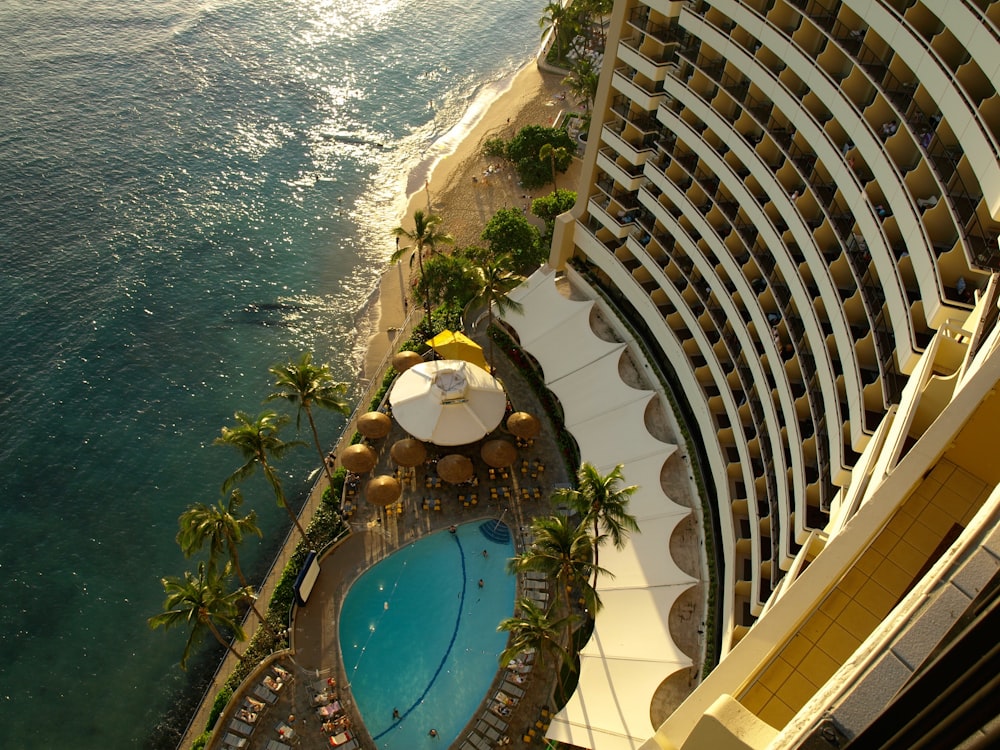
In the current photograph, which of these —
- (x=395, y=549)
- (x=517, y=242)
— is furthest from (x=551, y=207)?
(x=395, y=549)

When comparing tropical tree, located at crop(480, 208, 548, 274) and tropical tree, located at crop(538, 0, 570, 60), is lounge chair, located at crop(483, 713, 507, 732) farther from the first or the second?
tropical tree, located at crop(538, 0, 570, 60)

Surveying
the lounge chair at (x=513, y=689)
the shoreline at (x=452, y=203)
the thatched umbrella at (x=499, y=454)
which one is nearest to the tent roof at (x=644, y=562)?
the lounge chair at (x=513, y=689)

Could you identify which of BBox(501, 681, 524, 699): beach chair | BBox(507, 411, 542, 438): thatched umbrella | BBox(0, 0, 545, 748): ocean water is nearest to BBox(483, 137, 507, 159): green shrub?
BBox(0, 0, 545, 748): ocean water

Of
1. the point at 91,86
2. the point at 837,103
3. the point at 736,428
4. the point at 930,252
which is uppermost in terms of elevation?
the point at 837,103

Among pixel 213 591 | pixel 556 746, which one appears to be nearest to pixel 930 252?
pixel 556 746

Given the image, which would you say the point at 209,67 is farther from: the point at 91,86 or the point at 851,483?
the point at 851,483
